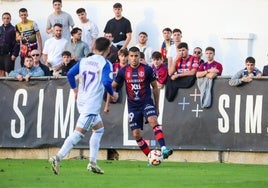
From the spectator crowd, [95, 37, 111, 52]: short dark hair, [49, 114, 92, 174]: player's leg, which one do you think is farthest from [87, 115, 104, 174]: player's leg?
the spectator crowd

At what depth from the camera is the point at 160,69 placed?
982 inches

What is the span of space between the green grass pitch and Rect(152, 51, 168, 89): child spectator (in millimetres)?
2008

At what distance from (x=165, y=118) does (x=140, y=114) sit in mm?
3056

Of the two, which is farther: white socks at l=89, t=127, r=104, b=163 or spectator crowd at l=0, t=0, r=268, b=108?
spectator crowd at l=0, t=0, r=268, b=108

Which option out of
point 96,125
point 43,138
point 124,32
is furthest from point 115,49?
point 96,125

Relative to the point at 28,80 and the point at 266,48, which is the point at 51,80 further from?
the point at 266,48

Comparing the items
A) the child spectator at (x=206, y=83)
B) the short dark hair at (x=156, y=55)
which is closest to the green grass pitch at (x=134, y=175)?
the child spectator at (x=206, y=83)

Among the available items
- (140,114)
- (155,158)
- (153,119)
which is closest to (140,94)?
(140,114)

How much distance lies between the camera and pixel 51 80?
85.1 ft

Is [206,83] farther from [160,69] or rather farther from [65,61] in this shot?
[65,61]

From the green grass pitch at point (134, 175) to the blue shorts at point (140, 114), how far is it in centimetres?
85

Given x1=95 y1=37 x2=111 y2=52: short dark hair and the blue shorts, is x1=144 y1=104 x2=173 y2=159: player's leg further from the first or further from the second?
x1=95 y1=37 x2=111 y2=52: short dark hair

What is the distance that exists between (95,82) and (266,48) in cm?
908

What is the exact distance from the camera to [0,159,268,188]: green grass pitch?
56.1 ft
